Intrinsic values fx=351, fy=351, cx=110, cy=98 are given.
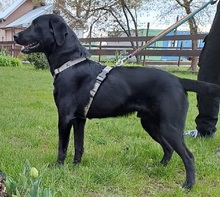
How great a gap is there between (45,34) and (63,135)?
2.61 ft

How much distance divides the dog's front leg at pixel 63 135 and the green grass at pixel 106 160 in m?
0.07

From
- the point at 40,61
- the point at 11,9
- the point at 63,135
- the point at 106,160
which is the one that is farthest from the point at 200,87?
the point at 11,9

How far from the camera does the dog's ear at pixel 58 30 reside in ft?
8.78

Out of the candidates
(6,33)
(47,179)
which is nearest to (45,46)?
(47,179)

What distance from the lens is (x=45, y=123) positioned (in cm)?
420

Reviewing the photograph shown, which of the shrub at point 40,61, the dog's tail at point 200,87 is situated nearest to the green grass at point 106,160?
the dog's tail at point 200,87

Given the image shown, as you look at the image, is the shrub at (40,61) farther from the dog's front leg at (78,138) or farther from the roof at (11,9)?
the roof at (11,9)

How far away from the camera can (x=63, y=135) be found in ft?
9.02

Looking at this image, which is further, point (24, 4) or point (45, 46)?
point (24, 4)

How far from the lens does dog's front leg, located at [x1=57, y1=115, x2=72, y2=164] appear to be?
8.72ft

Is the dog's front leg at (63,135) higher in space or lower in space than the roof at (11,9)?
lower

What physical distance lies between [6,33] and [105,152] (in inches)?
1449

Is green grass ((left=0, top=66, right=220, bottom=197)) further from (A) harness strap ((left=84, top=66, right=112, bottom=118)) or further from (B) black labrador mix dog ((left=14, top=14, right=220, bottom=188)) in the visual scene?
(A) harness strap ((left=84, top=66, right=112, bottom=118))

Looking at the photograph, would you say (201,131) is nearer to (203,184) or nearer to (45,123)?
(203,184)
